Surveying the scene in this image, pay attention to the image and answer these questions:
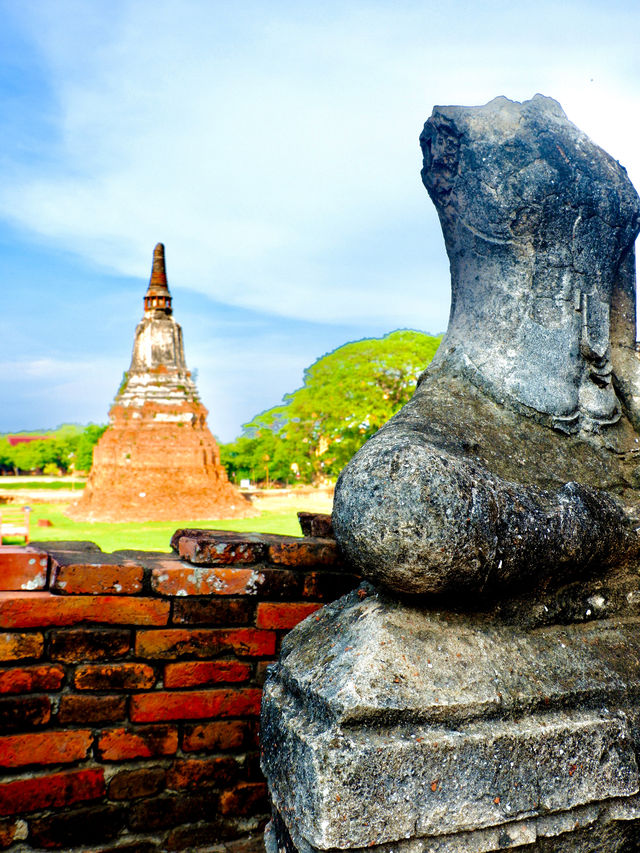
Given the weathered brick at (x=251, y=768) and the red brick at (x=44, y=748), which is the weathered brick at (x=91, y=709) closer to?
the red brick at (x=44, y=748)

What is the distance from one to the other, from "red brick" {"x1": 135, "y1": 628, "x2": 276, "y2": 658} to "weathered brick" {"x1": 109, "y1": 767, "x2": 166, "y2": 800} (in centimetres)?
34

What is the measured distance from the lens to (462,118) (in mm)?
2586

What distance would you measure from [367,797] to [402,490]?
653mm

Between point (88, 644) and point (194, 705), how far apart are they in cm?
38

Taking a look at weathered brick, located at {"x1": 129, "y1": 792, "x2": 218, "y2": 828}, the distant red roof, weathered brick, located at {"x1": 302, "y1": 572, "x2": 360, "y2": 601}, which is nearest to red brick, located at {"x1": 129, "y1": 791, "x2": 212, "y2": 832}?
weathered brick, located at {"x1": 129, "y1": 792, "x2": 218, "y2": 828}

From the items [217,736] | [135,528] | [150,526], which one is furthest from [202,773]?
[150,526]

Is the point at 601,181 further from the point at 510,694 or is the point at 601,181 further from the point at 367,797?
the point at 367,797

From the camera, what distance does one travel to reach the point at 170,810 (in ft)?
7.39

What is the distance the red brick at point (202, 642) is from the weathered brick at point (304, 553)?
240 millimetres

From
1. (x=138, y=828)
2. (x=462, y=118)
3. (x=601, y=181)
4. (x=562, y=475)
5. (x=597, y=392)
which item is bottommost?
(x=138, y=828)

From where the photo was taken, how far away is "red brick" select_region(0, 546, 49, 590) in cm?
221

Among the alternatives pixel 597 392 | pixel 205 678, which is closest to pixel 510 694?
pixel 205 678

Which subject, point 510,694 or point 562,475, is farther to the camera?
point 562,475

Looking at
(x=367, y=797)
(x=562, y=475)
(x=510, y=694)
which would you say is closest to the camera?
(x=367, y=797)
